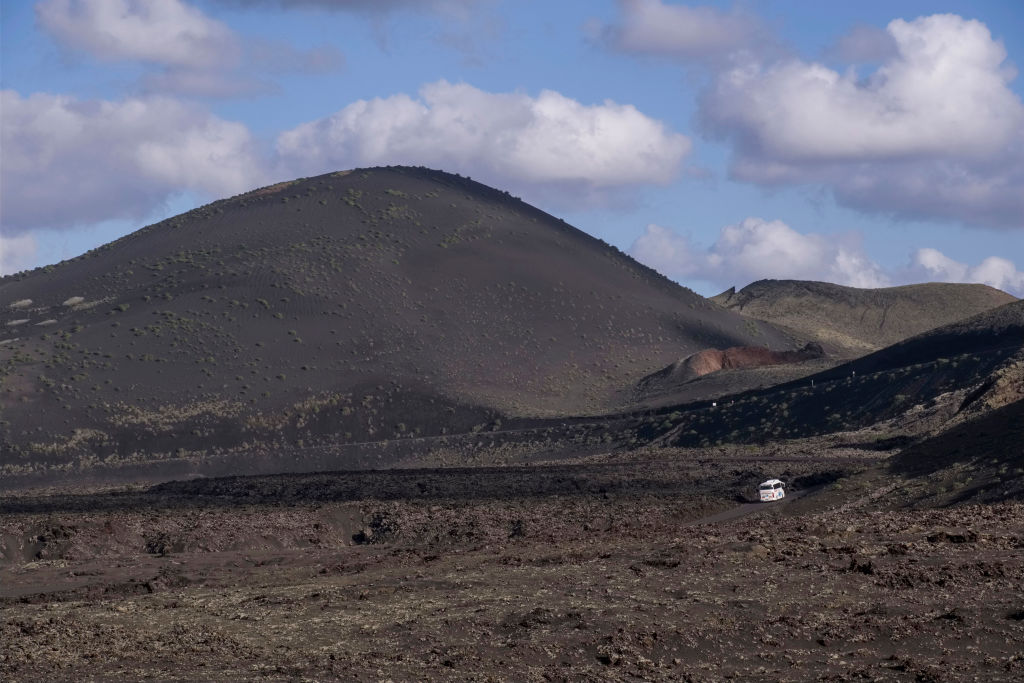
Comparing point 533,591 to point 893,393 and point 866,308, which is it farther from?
point 866,308

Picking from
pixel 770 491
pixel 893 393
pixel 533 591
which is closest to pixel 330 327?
pixel 893 393

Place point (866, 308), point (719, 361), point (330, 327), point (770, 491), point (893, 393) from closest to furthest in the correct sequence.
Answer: point (770, 491), point (893, 393), point (330, 327), point (719, 361), point (866, 308)

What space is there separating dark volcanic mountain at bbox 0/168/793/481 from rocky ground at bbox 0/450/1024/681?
40.2 m

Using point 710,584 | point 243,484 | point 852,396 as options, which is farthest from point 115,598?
point 852,396

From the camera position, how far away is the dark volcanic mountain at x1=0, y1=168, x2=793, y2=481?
3184 inches

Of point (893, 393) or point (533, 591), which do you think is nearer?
point (533, 591)

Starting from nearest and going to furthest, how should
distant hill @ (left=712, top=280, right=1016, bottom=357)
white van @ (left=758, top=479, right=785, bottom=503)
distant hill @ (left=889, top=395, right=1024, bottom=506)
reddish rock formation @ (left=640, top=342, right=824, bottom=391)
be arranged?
distant hill @ (left=889, top=395, right=1024, bottom=506) < white van @ (left=758, top=479, right=785, bottom=503) < reddish rock formation @ (left=640, top=342, right=824, bottom=391) < distant hill @ (left=712, top=280, right=1016, bottom=357)

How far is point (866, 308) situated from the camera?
14788 cm

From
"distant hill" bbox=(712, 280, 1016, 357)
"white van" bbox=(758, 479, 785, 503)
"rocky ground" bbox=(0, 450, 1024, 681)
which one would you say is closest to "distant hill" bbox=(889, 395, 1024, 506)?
"rocky ground" bbox=(0, 450, 1024, 681)

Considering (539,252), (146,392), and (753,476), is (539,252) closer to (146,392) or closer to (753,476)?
(146,392)

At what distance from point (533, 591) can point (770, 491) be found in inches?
698

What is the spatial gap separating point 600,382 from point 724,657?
3096 inches

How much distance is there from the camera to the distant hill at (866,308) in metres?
138

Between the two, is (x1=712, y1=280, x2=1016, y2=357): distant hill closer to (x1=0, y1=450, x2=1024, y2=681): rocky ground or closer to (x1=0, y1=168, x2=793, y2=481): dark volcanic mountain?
(x1=0, y1=168, x2=793, y2=481): dark volcanic mountain
